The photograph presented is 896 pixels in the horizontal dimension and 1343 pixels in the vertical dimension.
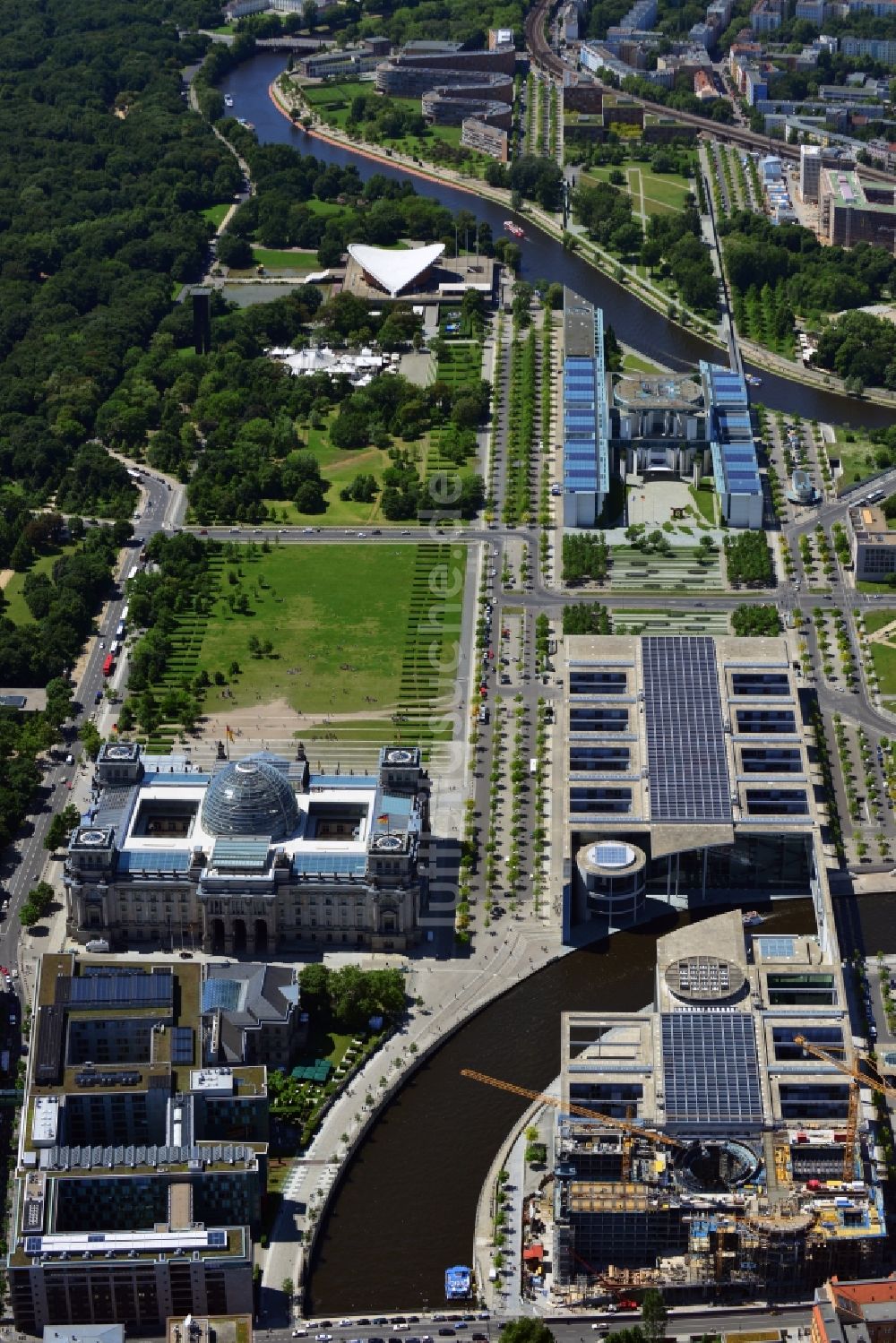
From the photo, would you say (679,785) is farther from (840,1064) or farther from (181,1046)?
(181,1046)

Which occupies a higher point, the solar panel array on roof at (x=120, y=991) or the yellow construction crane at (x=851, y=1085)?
the solar panel array on roof at (x=120, y=991)

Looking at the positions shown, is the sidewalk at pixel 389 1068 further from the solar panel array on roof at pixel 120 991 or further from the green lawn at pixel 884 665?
the green lawn at pixel 884 665

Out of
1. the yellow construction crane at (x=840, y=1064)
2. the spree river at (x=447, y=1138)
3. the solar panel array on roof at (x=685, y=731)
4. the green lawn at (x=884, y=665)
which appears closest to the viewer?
the spree river at (x=447, y=1138)

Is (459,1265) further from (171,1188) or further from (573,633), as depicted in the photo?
(573,633)

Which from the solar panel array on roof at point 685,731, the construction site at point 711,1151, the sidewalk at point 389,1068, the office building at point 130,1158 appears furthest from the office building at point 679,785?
the office building at point 130,1158

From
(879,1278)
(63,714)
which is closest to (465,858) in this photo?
(63,714)

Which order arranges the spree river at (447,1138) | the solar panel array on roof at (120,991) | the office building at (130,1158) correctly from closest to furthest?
the office building at (130,1158), the spree river at (447,1138), the solar panel array on roof at (120,991)
